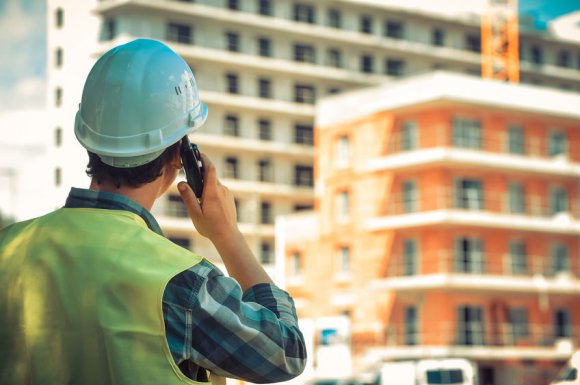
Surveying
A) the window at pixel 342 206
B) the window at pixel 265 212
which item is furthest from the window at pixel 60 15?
the window at pixel 265 212

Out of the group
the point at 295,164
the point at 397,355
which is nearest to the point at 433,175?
the point at 397,355

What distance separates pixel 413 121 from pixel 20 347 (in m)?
40.1

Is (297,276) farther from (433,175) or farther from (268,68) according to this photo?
(268,68)

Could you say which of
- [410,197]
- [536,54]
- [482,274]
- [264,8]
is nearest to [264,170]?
[264,8]

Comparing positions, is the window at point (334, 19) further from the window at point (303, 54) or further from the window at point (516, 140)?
the window at point (516, 140)

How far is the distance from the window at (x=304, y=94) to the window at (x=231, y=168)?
193 inches

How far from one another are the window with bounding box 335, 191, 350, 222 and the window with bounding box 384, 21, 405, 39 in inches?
645

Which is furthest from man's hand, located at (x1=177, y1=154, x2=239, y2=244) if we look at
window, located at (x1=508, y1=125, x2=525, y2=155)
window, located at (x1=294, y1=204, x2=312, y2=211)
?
window, located at (x1=294, y1=204, x2=312, y2=211)

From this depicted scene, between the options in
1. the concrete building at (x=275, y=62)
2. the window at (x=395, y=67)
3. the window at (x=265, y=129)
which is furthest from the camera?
the window at (x=395, y=67)

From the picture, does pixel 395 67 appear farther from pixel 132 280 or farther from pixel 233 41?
pixel 132 280

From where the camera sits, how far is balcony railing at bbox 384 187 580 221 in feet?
130

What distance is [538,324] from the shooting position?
40.8 m

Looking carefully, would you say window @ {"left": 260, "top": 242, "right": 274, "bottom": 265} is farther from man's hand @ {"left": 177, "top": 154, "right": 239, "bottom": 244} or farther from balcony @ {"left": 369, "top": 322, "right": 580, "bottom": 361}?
man's hand @ {"left": 177, "top": 154, "right": 239, "bottom": 244}

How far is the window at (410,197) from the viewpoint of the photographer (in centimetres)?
4041
